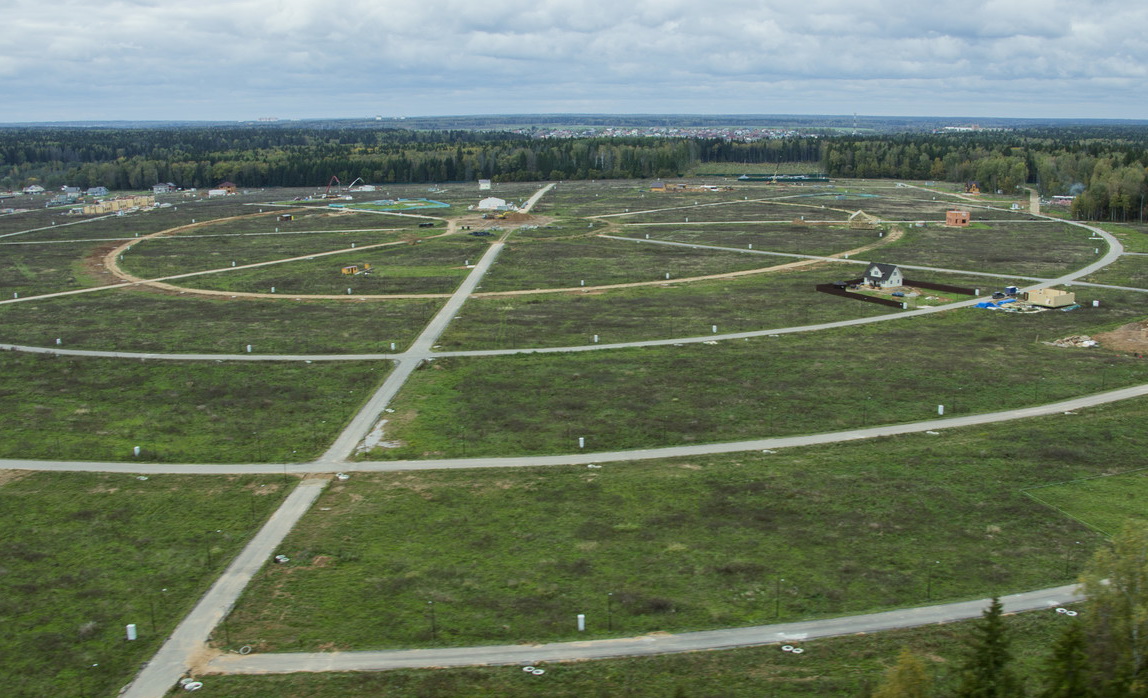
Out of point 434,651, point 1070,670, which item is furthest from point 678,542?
point 1070,670

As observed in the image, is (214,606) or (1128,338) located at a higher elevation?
(1128,338)

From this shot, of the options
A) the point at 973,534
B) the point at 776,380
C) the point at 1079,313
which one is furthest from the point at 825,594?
the point at 1079,313

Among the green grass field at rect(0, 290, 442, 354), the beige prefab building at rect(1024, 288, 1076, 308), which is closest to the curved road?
the green grass field at rect(0, 290, 442, 354)

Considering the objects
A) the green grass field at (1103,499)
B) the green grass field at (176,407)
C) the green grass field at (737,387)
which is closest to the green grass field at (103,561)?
the green grass field at (176,407)

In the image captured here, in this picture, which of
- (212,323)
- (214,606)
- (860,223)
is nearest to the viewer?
(214,606)

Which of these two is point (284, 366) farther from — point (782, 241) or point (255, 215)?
point (255, 215)

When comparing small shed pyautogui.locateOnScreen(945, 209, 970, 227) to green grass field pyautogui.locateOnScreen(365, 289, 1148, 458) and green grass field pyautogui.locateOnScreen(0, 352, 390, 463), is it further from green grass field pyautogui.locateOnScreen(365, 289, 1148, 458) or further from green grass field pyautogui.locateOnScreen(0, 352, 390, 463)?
green grass field pyautogui.locateOnScreen(0, 352, 390, 463)

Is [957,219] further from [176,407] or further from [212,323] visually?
[176,407]
